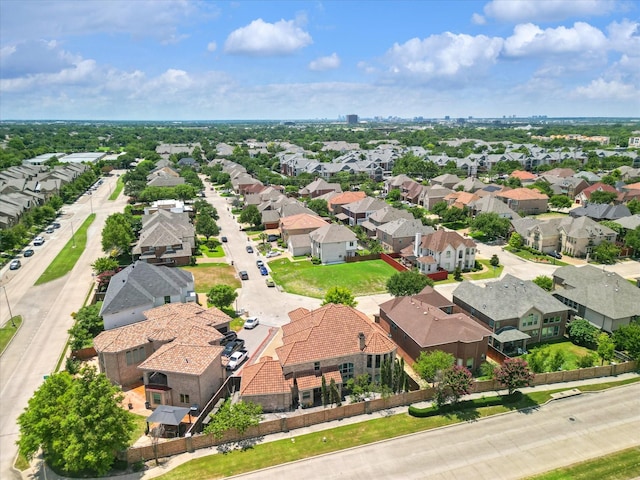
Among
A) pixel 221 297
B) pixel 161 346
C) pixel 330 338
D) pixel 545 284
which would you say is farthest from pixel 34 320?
pixel 545 284

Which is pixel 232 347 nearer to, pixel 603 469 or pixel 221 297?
pixel 221 297

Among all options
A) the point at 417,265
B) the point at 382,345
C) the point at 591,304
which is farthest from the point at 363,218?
the point at 382,345

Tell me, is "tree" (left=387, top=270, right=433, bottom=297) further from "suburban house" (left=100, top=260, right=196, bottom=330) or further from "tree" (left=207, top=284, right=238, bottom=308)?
"suburban house" (left=100, top=260, right=196, bottom=330)

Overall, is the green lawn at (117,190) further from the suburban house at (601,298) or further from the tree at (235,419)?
the suburban house at (601,298)

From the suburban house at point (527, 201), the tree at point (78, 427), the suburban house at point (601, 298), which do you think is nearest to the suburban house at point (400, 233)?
the suburban house at point (601, 298)

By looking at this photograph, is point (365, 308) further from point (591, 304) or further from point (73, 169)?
point (73, 169)

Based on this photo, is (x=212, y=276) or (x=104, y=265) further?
(x=212, y=276)

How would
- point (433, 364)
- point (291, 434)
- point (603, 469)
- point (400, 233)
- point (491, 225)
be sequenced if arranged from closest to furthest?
point (603, 469), point (291, 434), point (433, 364), point (400, 233), point (491, 225)

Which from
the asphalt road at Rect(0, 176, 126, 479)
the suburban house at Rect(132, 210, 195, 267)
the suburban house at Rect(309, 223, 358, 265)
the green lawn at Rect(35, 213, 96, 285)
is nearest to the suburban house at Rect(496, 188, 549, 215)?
the suburban house at Rect(309, 223, 358, 265)
